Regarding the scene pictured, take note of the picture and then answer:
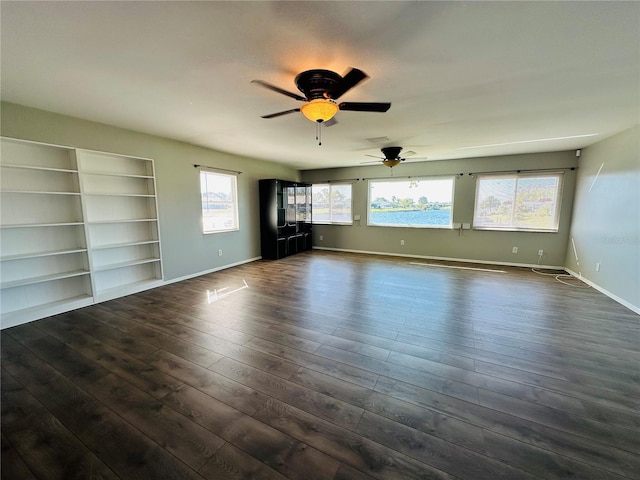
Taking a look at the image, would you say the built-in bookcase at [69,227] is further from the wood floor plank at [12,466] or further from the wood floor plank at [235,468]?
the wood floor plank at [235,468]

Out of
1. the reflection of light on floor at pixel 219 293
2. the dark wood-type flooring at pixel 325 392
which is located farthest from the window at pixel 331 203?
the dark wood-type flooring at pixel 325 392

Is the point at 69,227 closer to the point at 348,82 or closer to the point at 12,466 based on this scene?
the point at 12,466

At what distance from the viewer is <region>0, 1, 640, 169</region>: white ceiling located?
144 centimetres

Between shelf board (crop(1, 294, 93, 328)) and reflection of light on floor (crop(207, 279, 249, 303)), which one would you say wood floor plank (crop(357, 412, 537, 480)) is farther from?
shelf board (crop(1, 294, 93, 328))

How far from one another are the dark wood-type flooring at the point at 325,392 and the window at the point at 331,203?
4.23 m

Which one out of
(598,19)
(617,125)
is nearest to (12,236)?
(598,19)

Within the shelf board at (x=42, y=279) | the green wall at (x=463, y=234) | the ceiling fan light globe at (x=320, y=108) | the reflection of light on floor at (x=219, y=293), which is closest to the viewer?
the ceiling fan light globe at (x=320, y=108)

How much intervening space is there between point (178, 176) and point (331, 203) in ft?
13.6

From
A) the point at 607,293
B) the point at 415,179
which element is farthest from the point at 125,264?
the point at 607,293

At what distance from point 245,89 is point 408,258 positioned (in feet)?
17.5

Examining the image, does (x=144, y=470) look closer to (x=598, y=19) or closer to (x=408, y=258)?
(x=598, y=19)

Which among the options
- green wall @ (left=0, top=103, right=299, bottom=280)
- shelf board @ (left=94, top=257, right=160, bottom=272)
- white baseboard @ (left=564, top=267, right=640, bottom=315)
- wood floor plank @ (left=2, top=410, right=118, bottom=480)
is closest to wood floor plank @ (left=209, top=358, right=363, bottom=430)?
wood floor plank @ (left=2, top=410, right=118, bottom=480)

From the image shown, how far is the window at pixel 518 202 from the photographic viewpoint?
526 cm

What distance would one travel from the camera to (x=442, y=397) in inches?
70.8
